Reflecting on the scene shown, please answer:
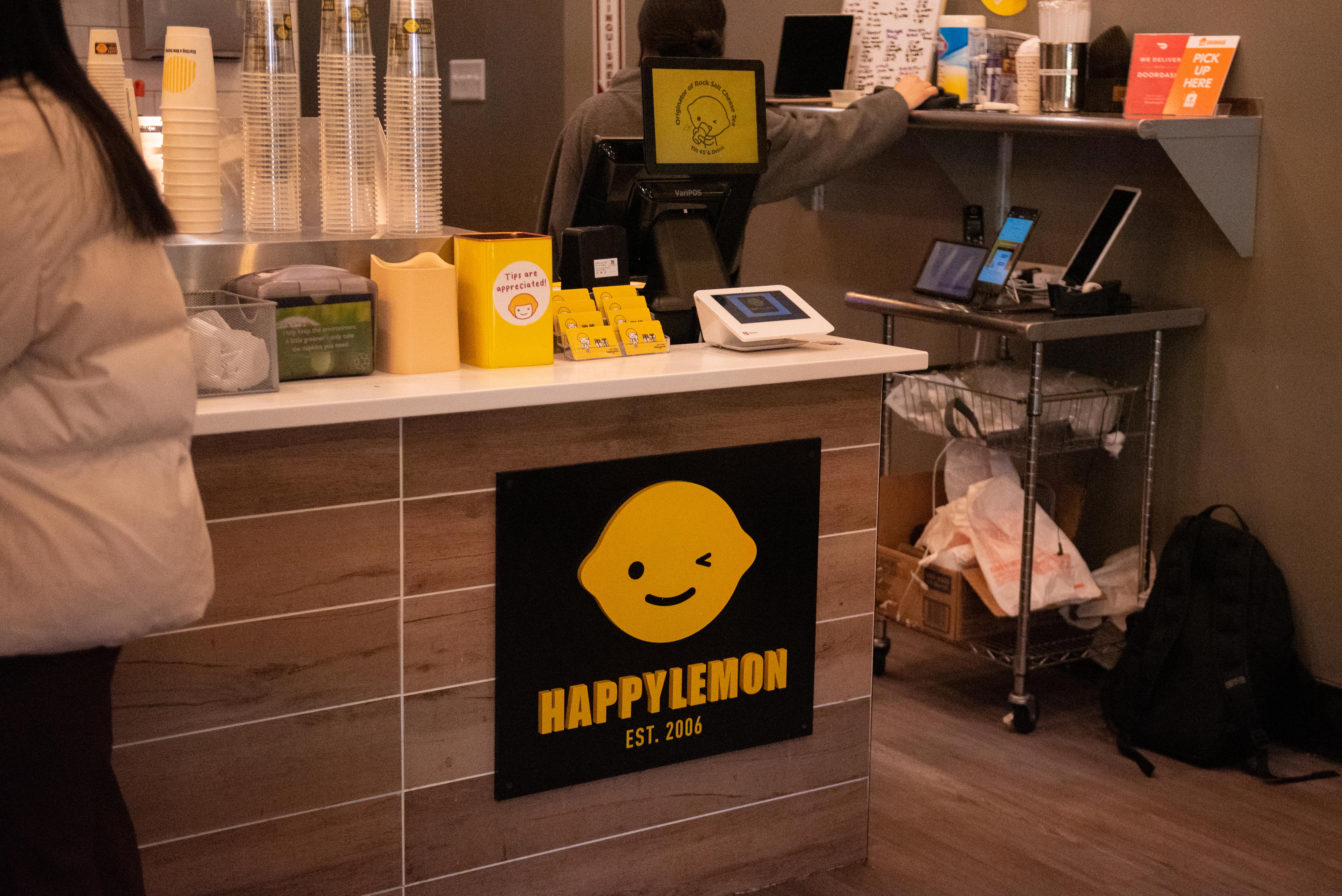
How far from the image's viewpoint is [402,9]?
2.22 meters

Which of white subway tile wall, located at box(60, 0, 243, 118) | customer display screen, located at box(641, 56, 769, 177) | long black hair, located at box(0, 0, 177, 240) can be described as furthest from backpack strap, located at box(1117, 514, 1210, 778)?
white subway tile wall, located at box(60, 0, 243, 118)

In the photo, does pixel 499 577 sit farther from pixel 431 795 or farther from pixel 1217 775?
pixel 1217 775

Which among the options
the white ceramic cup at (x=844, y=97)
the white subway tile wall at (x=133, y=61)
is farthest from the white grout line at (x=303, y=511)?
the white subway tile wall at (x=133, y=61)

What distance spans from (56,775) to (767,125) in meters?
2.15

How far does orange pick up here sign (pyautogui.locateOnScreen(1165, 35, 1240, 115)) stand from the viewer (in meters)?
3.04

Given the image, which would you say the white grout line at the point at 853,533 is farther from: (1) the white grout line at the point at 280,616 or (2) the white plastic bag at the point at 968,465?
(2) the white plastic bag at the point at 968,465

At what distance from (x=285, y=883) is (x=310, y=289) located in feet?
2.96

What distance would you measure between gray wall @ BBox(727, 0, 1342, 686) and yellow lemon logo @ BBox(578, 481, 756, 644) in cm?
148

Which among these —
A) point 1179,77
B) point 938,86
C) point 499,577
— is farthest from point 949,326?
point 499,577

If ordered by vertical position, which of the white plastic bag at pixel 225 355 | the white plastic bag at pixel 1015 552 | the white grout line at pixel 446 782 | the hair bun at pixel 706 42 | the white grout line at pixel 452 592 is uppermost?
the hair bun at pixel 706 42

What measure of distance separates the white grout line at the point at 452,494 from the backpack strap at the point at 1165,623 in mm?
1720

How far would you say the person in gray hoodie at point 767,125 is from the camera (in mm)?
3197

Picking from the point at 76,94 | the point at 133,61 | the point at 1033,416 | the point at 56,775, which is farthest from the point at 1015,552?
the point at 133,61

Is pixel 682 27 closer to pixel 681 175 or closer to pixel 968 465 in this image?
pixel 681 175
